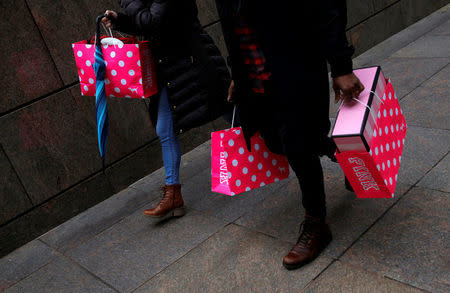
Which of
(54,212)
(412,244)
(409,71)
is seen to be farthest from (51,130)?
(409,71)

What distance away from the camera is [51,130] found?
4000mm

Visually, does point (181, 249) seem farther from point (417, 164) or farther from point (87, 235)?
point (417, 164)

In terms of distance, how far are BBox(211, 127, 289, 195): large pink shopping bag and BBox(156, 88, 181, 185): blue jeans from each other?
67 cm

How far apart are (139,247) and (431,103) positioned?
300 cm

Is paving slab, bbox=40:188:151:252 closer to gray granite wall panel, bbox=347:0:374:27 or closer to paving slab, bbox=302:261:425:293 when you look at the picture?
paving slab, bbox=302:261:425:293

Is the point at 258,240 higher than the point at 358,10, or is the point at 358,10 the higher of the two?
the point at 358,10

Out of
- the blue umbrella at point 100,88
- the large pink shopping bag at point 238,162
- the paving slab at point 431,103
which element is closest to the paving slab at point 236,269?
the large pink shopping bag at point 238,162

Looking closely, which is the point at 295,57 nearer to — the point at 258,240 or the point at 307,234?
the point at 307,234

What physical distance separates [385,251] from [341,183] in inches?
36.2

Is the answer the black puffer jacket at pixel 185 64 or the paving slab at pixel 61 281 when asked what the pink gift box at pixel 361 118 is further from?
the paving slab at pixel 61 281

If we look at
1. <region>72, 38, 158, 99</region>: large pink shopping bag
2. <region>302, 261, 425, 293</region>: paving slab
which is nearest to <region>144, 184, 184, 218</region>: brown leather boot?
<region>72, 38, 158, 99</region>: large pink shopping bag

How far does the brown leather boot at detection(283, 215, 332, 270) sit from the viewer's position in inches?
→ 95.2

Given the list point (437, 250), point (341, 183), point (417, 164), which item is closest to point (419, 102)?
point (417, 164)

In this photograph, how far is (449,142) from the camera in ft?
10.8
